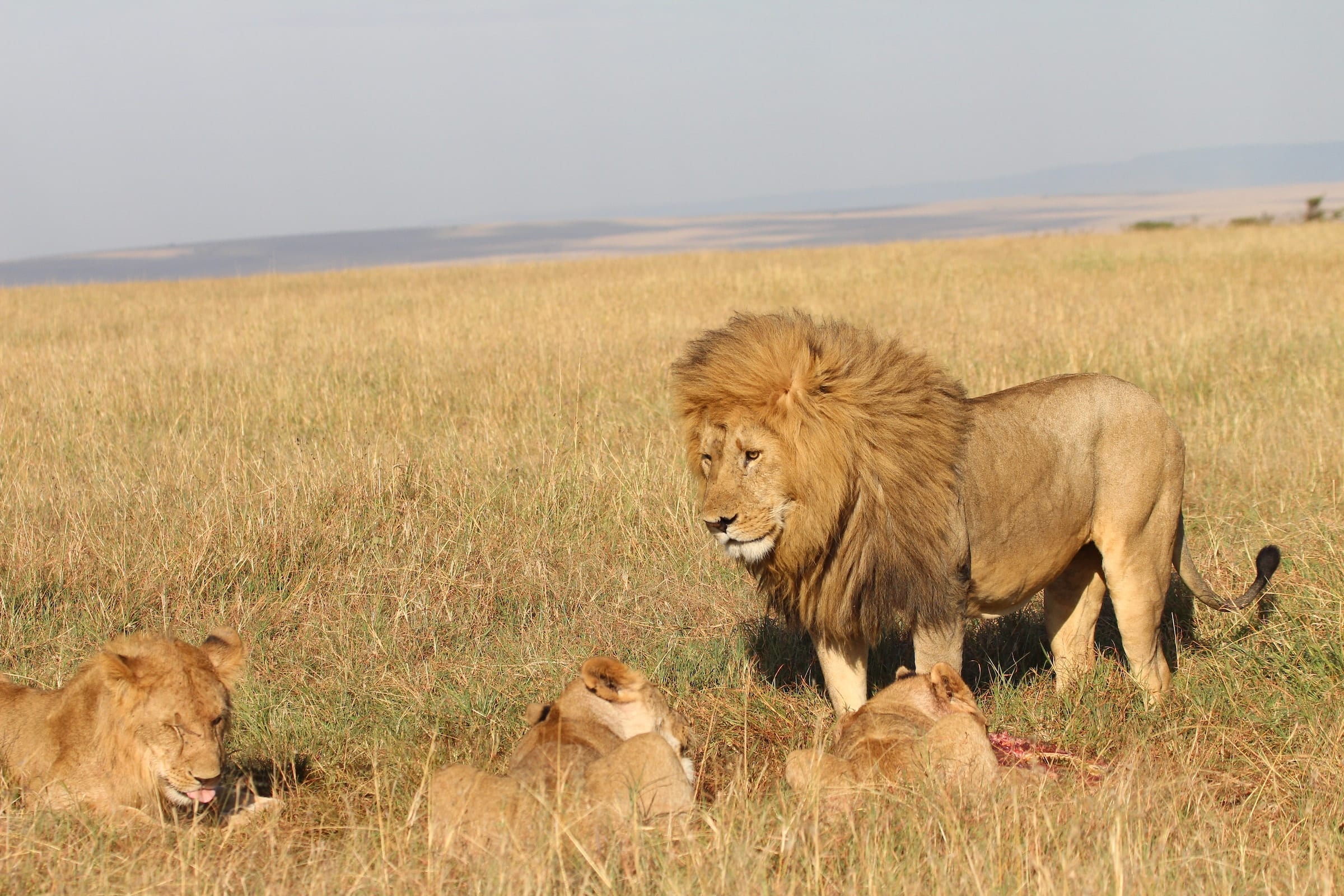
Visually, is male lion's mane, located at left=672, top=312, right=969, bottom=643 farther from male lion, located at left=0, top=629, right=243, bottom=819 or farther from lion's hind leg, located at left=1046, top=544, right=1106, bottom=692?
male lion, located at left=0, top=629, right=243, bottom=819

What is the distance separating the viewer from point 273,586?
5.25 m

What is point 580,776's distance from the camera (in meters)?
2.93

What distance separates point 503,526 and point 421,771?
2.27 metres

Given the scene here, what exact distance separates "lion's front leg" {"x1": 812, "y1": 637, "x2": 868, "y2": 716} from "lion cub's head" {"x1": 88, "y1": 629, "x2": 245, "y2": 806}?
5.90ft

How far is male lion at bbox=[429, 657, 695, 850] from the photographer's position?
8.91ft

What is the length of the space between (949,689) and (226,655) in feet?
6.20

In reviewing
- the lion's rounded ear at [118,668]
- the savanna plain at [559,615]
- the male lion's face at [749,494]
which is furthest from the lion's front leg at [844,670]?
the lion's rounded ear at [118,668]

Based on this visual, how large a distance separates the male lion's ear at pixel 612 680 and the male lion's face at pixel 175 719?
34.9 inches

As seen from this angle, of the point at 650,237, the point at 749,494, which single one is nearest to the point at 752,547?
the point at 749,494

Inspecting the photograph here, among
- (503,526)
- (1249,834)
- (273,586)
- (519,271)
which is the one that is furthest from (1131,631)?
(519,271)

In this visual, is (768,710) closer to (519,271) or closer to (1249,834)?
(1249,834)

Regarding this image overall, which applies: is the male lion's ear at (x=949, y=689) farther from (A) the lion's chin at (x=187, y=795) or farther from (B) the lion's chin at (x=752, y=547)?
(A) the lion's chin at (x=187, y=795)

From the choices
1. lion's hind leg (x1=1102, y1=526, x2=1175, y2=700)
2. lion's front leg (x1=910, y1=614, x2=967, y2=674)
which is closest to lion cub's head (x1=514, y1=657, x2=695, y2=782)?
lion's front leg (x1=910, y1=614, x2=967, y2=674)

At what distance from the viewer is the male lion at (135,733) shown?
2.94 m
